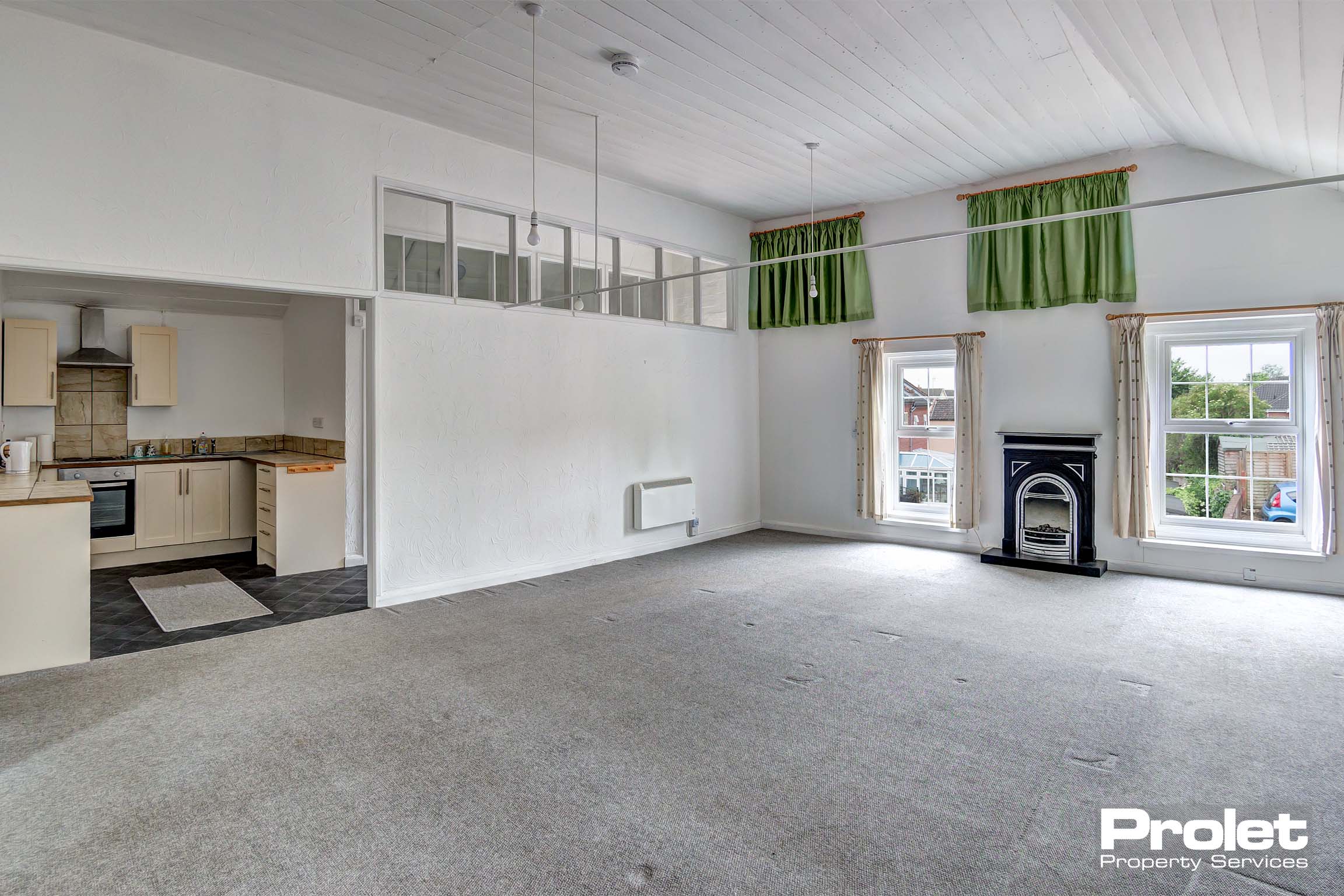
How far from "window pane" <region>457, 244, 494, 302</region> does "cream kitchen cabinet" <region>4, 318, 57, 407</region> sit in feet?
13.2

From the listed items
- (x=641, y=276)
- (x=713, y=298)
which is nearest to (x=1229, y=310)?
(x=713, y=298)

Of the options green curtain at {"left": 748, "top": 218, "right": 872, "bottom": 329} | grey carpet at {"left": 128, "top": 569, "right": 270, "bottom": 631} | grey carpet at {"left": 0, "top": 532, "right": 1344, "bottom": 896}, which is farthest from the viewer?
green curtain at {"left": 748, "top": 218, "right": 872, "bottom": 329}

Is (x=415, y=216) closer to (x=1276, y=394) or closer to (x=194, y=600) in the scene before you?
(x=194, y=600)

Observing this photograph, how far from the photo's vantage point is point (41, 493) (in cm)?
392

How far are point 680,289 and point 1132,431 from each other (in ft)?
13.9

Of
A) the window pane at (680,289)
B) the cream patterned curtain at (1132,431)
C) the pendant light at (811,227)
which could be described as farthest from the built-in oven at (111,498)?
the cream patterned curtain at (1132,431)

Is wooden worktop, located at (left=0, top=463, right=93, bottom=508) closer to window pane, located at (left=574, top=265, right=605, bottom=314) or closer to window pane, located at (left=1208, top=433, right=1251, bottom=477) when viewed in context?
window pane, located at (left=574, top=265, right=605, bottom=314)

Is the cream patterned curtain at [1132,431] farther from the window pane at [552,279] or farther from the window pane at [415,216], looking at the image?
the window pane at [415,216]

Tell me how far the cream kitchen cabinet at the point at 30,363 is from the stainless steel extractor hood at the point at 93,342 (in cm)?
21

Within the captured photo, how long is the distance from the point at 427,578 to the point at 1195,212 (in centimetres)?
650

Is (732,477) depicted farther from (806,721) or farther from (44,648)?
(44,648)

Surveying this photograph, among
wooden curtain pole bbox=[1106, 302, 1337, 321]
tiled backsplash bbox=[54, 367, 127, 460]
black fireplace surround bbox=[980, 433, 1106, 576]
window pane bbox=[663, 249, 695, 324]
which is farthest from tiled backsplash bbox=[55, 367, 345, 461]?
wooden curtain pole bbox=[1106, 302, 1337, 321]

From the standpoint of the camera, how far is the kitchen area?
581 centimetres

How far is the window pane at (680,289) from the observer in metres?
7.24
